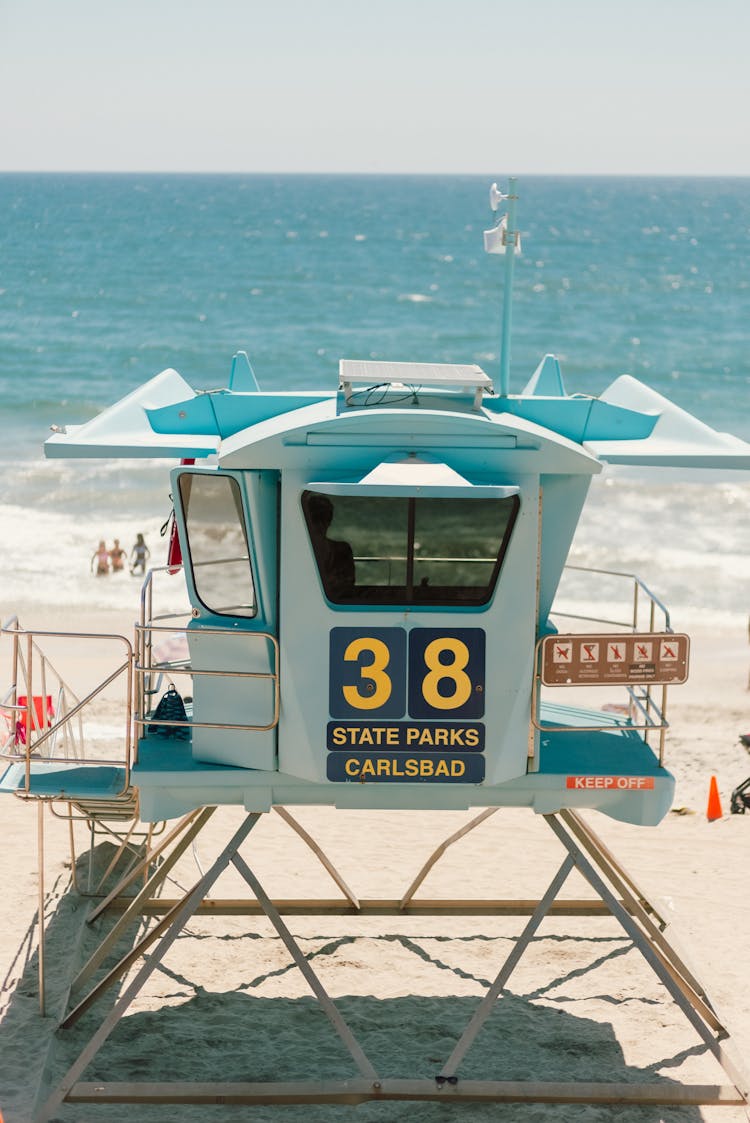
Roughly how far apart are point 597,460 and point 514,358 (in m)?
55.6

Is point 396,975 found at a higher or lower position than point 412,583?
lower

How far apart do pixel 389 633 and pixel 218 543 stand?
4.71ft

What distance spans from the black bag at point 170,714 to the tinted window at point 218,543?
1412mm

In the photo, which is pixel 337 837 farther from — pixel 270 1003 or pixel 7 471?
pixel 7 471

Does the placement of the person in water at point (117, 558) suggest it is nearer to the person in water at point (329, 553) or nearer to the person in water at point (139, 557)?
the person in water at point (139, 557)

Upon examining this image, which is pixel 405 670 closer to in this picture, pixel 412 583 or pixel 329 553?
pixel 412 583

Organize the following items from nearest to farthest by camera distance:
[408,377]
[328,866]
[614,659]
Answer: [614,659] < [408,377] < [328,866]

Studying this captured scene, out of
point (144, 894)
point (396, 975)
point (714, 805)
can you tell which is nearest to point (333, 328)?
point (714, 805)

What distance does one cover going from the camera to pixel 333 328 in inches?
2904

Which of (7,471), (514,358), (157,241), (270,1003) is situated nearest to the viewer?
(270,1003)

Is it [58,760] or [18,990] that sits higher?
[58,760]

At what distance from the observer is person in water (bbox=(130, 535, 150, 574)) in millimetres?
33094

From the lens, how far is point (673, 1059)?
1218 centimetres

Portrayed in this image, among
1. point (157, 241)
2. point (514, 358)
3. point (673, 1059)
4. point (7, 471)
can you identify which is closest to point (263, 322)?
point (514, 358)
